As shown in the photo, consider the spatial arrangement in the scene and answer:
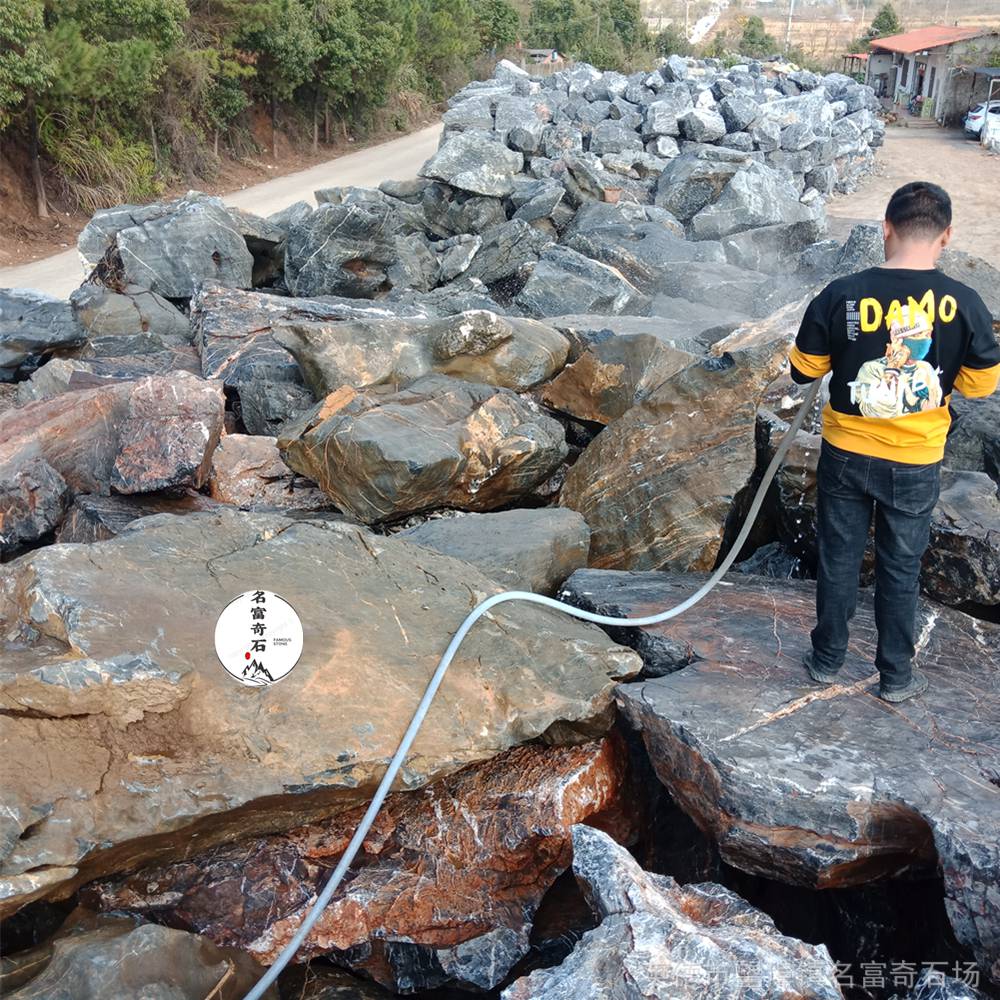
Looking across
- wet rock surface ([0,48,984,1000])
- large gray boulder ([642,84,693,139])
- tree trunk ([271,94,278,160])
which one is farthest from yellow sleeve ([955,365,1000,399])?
tree trunk ([271,94,278,160])

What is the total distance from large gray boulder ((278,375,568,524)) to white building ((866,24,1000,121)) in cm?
3050

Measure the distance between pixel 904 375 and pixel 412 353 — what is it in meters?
3.38

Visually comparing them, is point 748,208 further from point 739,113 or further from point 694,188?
point 739,113

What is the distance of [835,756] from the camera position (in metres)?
2.76

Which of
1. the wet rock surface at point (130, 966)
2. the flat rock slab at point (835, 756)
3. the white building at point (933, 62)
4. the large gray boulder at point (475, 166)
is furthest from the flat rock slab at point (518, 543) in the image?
the white building at point (933, 62)

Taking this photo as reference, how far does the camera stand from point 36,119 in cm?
1427

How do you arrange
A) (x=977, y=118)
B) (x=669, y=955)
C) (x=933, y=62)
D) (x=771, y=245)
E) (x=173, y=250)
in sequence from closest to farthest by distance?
(x=669, y=955) < (x=173, y=250) < (x=771, y=245) < (x=977, y=118) < (x=933, y=62)

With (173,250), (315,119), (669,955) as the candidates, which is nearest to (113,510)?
(669,955)

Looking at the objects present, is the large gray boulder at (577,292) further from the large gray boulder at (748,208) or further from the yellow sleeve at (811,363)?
the yellow sleeve at (811,363)

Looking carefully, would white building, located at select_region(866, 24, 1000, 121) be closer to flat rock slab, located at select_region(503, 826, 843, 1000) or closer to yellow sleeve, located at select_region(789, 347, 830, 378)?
yellow sleeve, located at select_region(789, 347, 830, 378)

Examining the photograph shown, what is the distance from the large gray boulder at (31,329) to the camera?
7004mm

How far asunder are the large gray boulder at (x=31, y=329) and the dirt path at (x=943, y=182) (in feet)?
35.8

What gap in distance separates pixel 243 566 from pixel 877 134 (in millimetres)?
25646

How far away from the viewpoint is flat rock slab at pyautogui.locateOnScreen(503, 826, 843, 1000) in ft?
6.99
